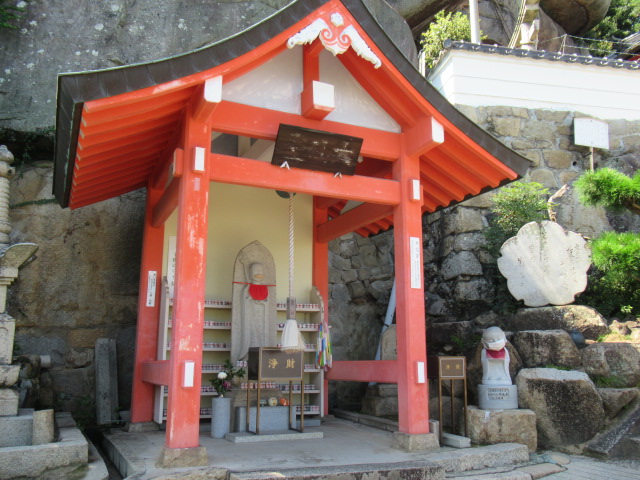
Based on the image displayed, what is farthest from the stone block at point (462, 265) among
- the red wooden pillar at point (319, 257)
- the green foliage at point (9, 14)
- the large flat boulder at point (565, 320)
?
the green foliage at point (9, 14)

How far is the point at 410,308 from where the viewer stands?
569cm

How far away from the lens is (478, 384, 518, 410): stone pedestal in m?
6.04

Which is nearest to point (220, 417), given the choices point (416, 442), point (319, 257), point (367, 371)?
point (367, 371)

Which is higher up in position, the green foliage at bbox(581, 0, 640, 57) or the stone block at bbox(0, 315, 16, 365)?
the green foliage at bbox(581, 0, 640, 57)

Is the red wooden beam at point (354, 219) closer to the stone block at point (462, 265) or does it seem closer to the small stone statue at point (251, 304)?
the small stone statue at point (251, 304)

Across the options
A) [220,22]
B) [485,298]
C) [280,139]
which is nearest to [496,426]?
[485,298]

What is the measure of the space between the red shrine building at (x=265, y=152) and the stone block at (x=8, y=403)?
1.30 metres

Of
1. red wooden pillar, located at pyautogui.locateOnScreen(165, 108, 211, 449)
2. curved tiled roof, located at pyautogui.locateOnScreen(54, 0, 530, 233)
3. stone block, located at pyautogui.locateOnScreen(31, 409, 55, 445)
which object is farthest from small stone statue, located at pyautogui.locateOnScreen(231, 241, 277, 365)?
stone block, located at pyautogui.locateOnScreen(31, 409, 55, 445)

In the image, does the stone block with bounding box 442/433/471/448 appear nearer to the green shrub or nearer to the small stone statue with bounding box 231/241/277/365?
the small stone statue with bounding box 231/241/277/365

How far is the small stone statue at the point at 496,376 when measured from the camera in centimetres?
606

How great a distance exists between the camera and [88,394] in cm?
759

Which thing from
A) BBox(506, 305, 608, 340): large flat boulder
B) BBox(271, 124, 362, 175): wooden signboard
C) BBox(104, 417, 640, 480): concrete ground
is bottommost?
BBox(104, 417, 640, 480): concrete ground

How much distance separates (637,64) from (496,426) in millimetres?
9316

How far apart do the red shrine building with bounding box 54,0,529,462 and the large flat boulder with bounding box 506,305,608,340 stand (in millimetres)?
1863
